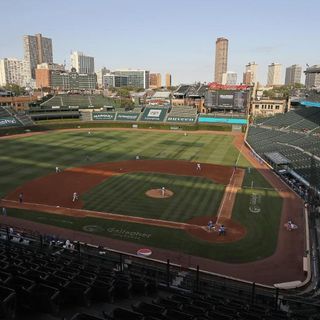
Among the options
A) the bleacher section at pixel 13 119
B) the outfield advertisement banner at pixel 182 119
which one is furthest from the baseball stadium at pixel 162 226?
the outfield advertisement banner at pixel 182 119

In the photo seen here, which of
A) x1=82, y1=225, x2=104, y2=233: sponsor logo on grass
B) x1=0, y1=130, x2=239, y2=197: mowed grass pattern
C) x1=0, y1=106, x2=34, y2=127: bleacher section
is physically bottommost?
x1=0, y1=130, x2=239, y2=197: mowed grass pattern

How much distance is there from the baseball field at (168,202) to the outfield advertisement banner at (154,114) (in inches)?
1409

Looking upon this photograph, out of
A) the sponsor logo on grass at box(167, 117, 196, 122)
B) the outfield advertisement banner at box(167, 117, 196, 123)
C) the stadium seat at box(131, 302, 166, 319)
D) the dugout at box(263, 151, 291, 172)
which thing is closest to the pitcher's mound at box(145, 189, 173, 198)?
the dugout at box(263, 151, 291, 172)

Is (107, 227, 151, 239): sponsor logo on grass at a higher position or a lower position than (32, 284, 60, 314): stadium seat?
lower

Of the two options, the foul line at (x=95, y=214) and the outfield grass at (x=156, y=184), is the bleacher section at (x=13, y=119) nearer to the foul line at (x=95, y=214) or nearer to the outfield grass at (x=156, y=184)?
the outfield grass at (x=156, y=184)

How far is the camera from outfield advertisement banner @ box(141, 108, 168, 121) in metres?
98.8

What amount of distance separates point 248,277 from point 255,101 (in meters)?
100

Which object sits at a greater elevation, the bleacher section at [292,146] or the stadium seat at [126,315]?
the stadium seat at [126,315]

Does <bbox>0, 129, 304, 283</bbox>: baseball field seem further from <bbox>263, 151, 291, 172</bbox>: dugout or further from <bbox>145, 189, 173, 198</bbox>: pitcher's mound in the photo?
<bbox>263, 151, 291, 172</bbox>: dugout

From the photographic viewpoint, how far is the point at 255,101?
115 m

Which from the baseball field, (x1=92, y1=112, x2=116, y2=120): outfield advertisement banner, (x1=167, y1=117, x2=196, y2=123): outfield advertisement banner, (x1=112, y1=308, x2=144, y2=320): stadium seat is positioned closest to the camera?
(x1=112, y1=308, x2=144, y2=320): stadium seat

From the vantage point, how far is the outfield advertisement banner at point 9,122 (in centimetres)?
8212

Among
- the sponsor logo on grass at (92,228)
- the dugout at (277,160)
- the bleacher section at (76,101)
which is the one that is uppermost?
the bleacher section at (76,101)

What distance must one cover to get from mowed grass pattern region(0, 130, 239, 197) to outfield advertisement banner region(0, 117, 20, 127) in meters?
8.67
